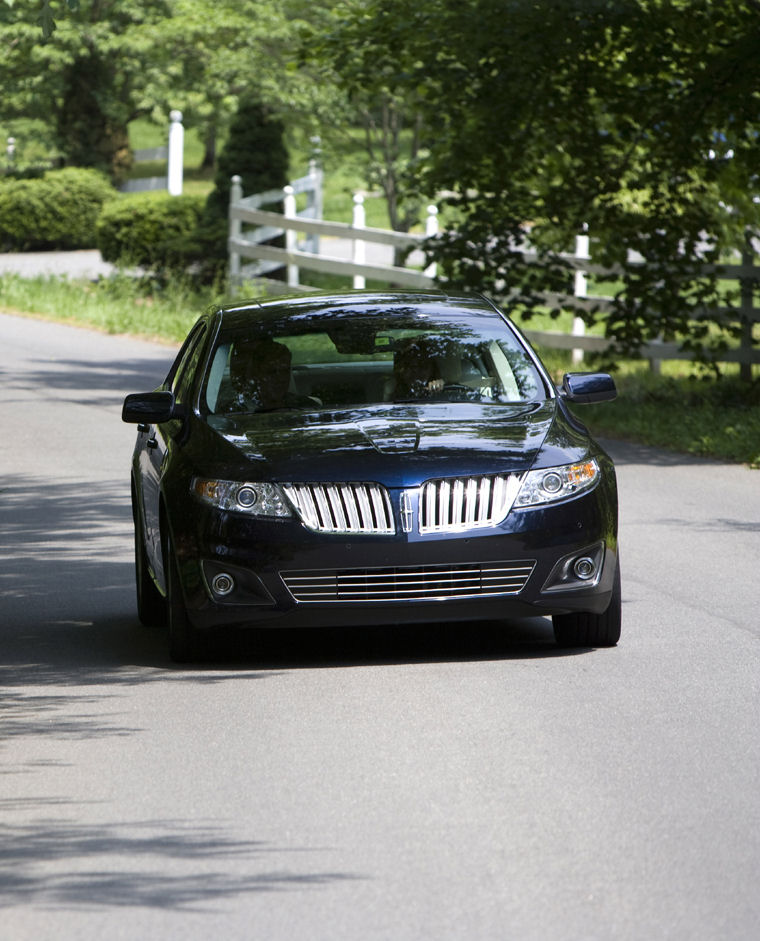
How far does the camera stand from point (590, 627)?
8.50 metres

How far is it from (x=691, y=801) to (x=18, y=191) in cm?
4118

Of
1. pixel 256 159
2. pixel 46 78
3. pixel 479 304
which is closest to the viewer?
pixel 479 304

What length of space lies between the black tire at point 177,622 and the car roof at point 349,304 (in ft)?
5.02

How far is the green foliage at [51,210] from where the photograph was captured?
1786 inches

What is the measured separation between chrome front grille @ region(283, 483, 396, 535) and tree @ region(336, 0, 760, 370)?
10.0m

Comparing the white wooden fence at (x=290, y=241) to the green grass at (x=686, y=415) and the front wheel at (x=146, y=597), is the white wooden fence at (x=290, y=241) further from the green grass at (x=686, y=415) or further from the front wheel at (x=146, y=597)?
the front wheel at (x=146, y=597)

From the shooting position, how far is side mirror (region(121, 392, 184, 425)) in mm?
8766

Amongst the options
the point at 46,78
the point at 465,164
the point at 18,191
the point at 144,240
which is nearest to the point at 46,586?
the point at 465,164

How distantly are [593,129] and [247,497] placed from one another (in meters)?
11.5

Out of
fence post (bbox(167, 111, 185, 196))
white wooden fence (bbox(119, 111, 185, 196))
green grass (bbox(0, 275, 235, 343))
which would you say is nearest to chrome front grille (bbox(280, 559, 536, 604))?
green grass (bbox(0, 275, 235, 343))

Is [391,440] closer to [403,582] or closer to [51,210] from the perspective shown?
[403,582]

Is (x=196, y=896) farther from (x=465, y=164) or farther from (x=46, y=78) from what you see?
(x=46, y=78)

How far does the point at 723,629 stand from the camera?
9008 millimetres

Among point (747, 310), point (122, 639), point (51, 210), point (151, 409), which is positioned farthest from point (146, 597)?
point (51, 210)
